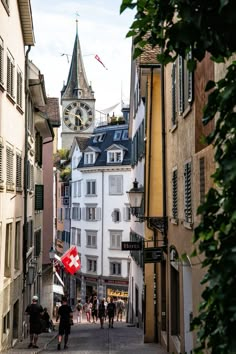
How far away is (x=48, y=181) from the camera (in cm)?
3569

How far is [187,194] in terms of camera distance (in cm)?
1167

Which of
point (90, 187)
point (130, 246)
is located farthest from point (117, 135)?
point (130, 246)

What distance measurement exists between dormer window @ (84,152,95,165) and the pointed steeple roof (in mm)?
65964

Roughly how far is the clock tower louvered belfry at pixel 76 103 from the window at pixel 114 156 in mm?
68287

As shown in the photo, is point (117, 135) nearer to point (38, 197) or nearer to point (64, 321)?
point (38, 197)

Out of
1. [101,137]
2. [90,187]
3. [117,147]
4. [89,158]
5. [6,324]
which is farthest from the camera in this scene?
[101,137]

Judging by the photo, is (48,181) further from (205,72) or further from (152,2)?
(152,2)

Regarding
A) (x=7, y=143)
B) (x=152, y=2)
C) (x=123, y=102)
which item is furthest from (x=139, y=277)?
(x=123, y=102)

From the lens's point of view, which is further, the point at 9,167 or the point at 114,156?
the point at 114,156

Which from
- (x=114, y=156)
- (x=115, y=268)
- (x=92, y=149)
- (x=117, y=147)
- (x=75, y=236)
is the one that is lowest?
(x=115, y=268)

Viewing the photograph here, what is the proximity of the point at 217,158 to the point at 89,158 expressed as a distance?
59431mm

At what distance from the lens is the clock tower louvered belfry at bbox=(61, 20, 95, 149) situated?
5049 inches

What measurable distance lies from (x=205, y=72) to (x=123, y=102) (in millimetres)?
91428

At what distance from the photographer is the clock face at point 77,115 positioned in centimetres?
12850
